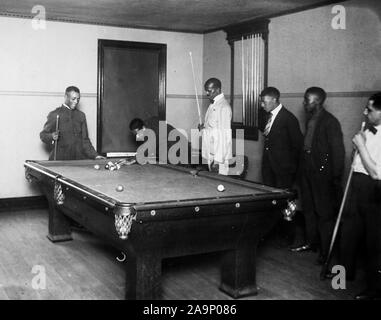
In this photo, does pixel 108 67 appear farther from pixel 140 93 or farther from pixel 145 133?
pixel 145 133

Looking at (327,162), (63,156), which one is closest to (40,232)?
(63,156)

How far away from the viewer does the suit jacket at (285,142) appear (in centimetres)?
492

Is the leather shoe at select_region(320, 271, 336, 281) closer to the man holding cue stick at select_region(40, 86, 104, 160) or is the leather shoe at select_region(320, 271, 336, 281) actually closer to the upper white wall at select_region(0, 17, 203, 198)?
the man holding cue stick at select_region(40, 86, 104, 160)

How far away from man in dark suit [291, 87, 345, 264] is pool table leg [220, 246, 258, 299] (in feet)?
3.47

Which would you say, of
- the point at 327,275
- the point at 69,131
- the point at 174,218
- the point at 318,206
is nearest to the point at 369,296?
the point at 327,275

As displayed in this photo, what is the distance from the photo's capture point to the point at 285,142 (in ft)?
16.3

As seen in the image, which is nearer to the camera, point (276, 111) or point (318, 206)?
point (318, 206)

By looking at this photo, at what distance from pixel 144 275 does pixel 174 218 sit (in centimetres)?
46

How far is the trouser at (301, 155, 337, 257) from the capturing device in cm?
449

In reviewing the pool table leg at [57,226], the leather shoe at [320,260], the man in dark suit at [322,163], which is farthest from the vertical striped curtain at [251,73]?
the pool table leg at [57,226]

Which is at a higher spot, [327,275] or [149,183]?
[149,183]

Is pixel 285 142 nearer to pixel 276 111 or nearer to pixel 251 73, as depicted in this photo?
pixel 276 111

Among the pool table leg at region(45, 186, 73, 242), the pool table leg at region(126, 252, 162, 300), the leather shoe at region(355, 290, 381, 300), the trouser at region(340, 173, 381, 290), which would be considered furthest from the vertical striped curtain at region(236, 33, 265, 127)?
the pool table leg at region(126, 252, 162, 300)
